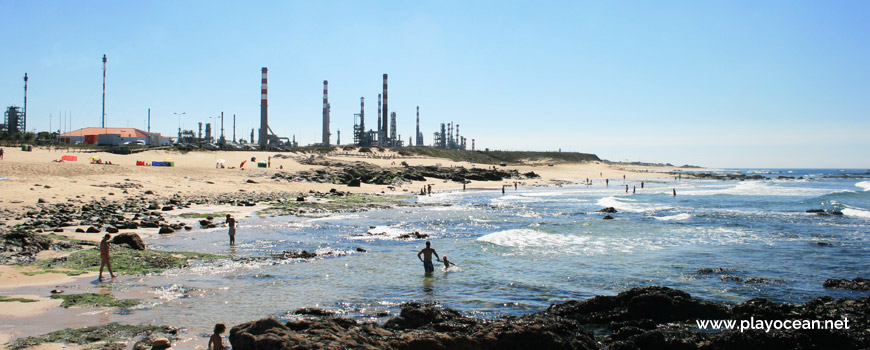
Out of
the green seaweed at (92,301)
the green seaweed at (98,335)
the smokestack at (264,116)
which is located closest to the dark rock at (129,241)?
the green seaweed at (92,301)

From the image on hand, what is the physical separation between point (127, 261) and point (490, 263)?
35.3ft

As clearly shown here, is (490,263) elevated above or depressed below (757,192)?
below

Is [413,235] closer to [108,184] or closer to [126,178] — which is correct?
[108,184]

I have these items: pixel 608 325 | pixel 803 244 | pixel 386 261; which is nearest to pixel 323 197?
pixel 386 261

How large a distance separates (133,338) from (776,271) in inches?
665

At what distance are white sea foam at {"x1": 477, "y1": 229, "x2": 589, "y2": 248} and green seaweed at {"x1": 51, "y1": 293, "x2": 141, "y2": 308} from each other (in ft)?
45.8

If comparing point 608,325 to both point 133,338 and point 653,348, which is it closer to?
point 653,348

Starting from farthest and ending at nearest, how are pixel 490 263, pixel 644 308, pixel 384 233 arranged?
1. pixel 384 233
2. pixel 490 263
3. pixel 644 308

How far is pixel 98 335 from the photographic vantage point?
9211mm

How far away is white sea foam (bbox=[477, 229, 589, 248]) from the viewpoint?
73.0 ft

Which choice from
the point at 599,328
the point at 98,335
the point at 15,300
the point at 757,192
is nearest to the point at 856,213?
the point at 757,192

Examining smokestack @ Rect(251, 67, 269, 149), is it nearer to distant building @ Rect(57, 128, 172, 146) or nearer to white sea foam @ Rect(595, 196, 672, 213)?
distant building @ Rect(57, 128, 172, 146)

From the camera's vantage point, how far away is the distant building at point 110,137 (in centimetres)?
7869

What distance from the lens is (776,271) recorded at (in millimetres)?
16469
